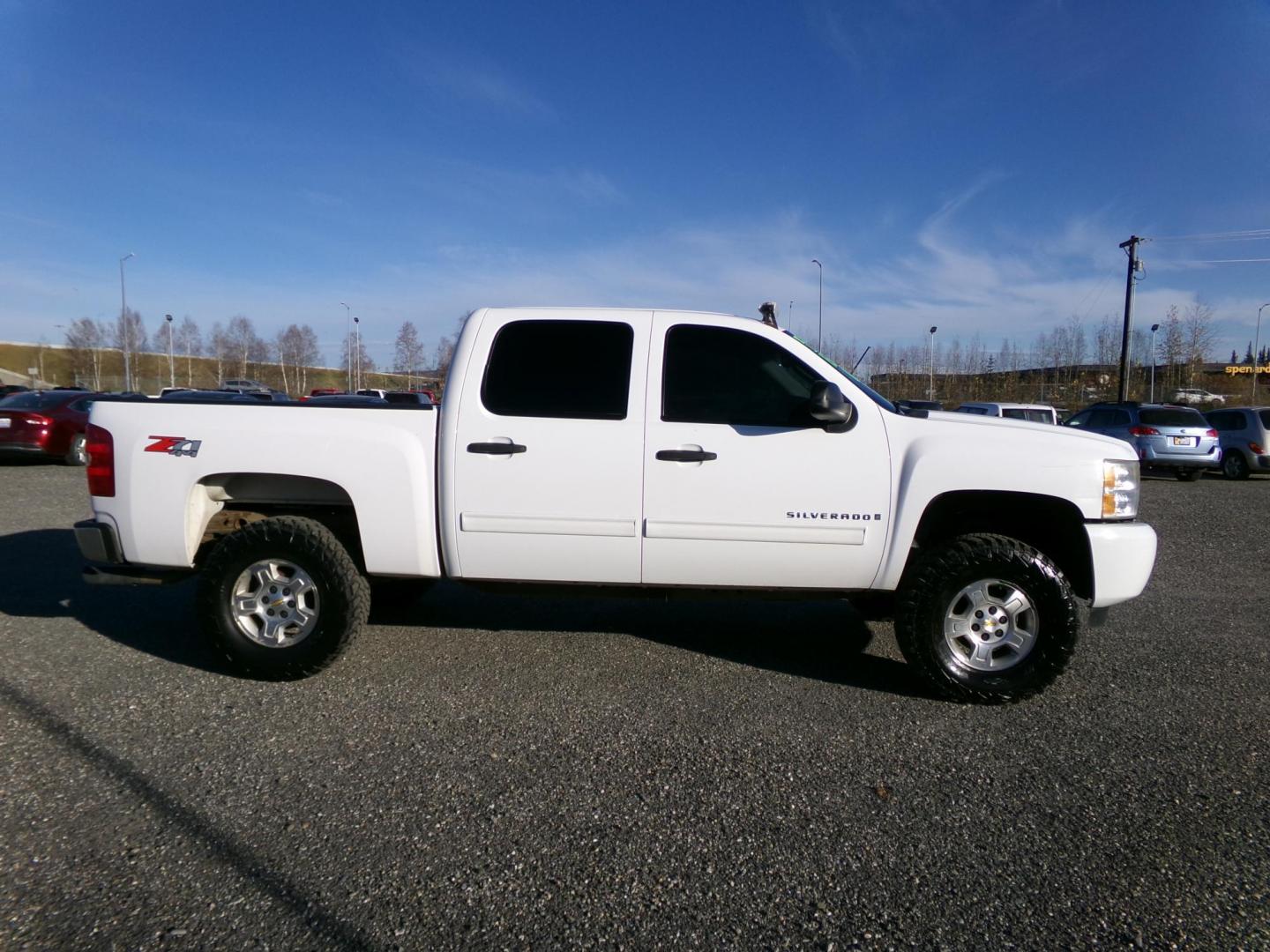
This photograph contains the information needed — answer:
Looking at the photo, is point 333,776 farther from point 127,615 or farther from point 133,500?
point 127,615

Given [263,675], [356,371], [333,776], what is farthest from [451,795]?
[356,371]

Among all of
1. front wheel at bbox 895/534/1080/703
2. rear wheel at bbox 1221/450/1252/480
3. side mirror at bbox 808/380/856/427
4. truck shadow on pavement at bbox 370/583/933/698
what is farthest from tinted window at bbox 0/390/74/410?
rear wheel at bbox 1221/450/1252/480

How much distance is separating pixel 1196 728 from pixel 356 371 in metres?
64.5

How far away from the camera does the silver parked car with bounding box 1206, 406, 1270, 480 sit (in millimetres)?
17297

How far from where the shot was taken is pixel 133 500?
14.6ft

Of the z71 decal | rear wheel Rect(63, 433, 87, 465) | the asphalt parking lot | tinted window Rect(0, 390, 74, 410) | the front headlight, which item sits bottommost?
the asphalt parking lot

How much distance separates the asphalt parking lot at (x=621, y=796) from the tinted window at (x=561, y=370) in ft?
4.94

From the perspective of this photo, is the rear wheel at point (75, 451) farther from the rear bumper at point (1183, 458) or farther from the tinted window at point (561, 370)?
the rear bumper at point (1183, 458)

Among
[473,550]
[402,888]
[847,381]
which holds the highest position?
[847,381]

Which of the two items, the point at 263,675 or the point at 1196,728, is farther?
the point at 263,675

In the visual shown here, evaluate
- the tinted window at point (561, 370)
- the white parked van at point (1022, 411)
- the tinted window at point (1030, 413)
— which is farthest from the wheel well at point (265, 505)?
the tinted window at point (1030, 413)

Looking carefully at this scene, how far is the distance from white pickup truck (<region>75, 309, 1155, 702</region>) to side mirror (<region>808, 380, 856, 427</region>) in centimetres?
1

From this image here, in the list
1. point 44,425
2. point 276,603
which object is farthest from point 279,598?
point 44,425

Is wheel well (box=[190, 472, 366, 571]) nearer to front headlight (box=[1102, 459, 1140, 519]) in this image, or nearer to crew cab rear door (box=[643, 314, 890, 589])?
crew cab rear door (box=[643, 314, 890, 589])
